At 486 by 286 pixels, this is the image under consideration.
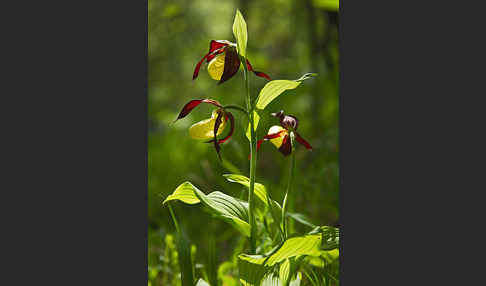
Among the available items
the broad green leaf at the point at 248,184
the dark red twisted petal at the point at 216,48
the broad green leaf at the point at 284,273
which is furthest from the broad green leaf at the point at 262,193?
the dark red twisted petal at the point at 216,48

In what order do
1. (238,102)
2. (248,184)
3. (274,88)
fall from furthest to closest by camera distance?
1. (238,102)
2. (248,184)
3. (274,88)

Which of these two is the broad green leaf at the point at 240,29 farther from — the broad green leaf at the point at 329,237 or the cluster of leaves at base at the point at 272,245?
the broad green leaf at the point at 329,237

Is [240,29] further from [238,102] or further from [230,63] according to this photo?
[238,102]

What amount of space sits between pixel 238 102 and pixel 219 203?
1.96 meters

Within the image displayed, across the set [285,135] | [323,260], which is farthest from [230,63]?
[323,260]

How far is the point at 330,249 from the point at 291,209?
41cm

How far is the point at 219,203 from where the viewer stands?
3.43 ft

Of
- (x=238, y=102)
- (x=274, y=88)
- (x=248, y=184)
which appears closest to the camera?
(x=274, y=88)

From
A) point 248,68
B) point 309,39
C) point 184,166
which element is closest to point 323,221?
point 184,166

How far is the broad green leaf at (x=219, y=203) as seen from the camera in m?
1.01

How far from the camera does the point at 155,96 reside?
3.62 m

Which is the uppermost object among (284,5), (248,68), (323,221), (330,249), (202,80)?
(284,5)

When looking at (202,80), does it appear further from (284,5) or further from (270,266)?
(270,266)

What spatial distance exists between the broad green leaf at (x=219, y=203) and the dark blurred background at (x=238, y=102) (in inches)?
10.9
